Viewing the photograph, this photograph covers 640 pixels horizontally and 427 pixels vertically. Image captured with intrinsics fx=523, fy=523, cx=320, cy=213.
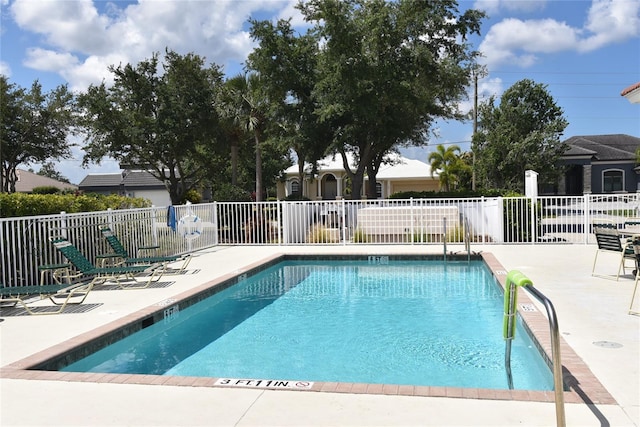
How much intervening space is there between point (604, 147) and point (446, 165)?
12.5m

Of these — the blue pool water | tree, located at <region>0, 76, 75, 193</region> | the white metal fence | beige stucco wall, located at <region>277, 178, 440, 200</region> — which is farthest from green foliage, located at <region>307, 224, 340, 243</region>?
beige stucco wall, located at <region>277, 178, 440, 200</region>

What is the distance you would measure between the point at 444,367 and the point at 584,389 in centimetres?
189

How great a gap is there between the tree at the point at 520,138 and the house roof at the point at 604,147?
184 inches


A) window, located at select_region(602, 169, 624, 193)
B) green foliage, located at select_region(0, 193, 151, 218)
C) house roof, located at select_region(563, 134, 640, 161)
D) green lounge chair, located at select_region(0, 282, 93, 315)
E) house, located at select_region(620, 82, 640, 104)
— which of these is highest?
house roof, located at select_region(563, 134, 640, 161)

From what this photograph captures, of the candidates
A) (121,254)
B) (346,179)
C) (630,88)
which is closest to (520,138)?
(346,179)

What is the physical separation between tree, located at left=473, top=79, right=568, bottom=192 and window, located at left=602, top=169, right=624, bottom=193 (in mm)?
10857

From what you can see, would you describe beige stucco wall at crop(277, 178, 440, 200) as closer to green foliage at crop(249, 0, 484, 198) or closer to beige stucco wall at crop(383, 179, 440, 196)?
beige stucco wall at crop(383, 179, 440, 196)

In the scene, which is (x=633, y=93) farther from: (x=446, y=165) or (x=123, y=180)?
(x=123, y=180)

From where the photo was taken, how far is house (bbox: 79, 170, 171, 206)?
155ft

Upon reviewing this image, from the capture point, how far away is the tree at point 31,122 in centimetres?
2934

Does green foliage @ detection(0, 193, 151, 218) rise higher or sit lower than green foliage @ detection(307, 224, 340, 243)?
higher

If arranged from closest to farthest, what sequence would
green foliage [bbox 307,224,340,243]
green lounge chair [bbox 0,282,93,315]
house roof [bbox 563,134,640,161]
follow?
green lounge chair [bbox 0,282,93,315] → green foliage [bbox 307,224,340,243] → house roof [bbox 563,134,640,161]

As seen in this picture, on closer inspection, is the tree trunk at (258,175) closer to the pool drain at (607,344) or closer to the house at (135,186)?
the pool drain at (607,344)

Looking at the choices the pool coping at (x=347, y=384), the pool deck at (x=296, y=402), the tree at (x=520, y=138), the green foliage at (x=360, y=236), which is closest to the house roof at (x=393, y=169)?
the tree at (x=520, y=138)
